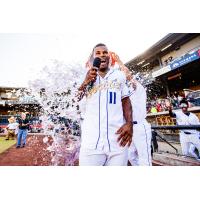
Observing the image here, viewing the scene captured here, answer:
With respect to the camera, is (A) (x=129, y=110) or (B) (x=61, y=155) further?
(B) (x=61, y=155)

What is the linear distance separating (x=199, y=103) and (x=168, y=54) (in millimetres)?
4099

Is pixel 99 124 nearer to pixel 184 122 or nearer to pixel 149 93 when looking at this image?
pixel 184 122

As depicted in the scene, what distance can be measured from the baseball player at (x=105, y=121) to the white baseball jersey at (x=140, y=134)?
70 centimetres

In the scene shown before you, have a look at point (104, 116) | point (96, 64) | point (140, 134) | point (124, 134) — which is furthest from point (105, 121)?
point (140, 134)

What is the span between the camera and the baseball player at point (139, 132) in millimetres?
2666

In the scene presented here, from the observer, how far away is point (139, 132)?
2.76 meters

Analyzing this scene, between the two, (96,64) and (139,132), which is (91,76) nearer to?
(96,64)

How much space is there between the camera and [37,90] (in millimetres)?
5598

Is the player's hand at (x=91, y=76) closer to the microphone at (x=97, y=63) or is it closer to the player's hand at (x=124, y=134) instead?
the microphone at (x=97, y=63)

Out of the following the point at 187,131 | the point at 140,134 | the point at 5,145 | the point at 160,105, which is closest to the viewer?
the point at 140,134

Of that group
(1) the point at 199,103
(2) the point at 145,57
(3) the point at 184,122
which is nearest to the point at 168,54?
(2) the point at 145,57

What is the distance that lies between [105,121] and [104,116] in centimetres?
4

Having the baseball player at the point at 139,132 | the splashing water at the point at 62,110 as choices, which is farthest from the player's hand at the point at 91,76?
the splashing water at the point at 62,110

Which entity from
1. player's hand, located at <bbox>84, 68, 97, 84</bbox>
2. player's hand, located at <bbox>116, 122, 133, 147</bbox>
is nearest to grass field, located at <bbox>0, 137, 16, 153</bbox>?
player's hand, located at <bbox>84, 68, 97, 84</bbox>
